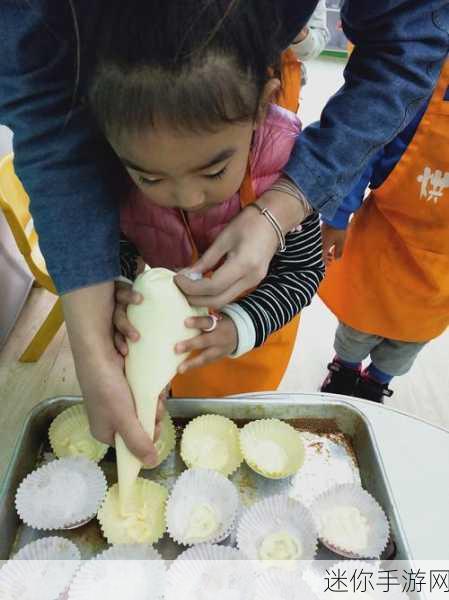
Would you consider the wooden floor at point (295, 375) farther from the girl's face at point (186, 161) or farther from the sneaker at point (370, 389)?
the girl's face at point (186, 161)

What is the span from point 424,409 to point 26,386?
1295mm

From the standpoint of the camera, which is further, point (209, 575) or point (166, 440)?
point (166, 440)

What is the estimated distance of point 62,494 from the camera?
721 mm

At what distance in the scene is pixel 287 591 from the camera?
64cm

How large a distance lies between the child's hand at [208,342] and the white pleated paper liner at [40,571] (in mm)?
289

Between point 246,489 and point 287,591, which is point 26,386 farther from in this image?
point 287,591

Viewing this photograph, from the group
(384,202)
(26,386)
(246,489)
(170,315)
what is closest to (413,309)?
(384,202)

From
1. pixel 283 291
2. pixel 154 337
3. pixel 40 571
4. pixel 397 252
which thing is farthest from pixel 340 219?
pixel 40 571

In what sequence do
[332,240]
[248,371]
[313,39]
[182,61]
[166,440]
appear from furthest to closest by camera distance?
[313,39]
[332,240]
[248,371]
[166,440]
[182,61]

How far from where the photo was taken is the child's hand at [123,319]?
640 mm

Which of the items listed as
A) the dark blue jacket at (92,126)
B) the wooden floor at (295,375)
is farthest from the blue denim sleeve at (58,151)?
the wooden floor at (295,375)

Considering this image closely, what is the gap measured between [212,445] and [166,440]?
0.07m

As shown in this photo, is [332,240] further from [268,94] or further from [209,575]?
[209,575]

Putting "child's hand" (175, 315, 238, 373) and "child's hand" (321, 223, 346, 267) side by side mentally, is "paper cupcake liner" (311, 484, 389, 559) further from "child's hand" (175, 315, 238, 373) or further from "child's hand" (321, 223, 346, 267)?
"child's hand" (321, 223, 346, 267)
